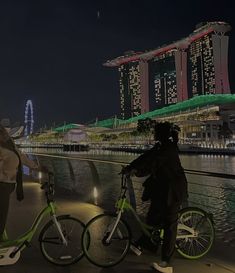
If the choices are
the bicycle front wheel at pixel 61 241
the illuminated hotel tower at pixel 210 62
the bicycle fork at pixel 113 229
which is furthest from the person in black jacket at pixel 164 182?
the illuminated hotel tower at pixel 210 62

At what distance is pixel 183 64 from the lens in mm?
195500

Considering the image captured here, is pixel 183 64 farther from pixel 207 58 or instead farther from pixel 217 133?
pixel 217 133

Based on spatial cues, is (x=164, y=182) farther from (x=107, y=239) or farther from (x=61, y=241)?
(x=61, y=241)

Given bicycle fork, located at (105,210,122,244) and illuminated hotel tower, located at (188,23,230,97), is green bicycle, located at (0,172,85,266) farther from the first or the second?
illuminated hotel tower, located at (188,23,230,97)

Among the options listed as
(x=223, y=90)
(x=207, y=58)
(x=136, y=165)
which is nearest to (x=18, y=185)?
(x=136, y=165)

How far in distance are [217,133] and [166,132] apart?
12500 cm

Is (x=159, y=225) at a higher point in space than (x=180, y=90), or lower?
lower

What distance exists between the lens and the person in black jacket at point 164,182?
5.37 m

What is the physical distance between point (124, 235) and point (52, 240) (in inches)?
33.3

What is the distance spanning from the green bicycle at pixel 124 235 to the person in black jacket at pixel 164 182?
274 millimetres

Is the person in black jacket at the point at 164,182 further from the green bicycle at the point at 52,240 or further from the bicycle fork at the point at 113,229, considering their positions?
the green bicycle at the point at 52,240

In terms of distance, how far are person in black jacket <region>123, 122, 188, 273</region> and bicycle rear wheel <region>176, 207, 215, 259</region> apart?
0.49 meters

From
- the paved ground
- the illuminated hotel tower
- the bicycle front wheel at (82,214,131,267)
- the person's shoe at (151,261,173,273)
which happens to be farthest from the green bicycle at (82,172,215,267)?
the illuminated hotel tower

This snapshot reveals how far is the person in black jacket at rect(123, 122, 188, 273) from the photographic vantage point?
537cm
